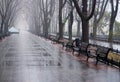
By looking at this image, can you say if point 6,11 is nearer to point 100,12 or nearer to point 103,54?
point 100,12

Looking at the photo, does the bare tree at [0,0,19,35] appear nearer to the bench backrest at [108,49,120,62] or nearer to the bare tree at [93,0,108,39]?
the bare tree at [93,0,108,39]

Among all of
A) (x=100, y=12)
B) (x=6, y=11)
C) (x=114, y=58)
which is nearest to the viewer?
(x=114, y=58)

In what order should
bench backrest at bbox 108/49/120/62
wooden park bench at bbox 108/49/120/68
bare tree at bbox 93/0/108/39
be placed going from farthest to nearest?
bare tree at bbox 93/0/108/39 → bench backrest at bbox 108/49/120/62 → wooden park bench at bbox 108/49/120/68

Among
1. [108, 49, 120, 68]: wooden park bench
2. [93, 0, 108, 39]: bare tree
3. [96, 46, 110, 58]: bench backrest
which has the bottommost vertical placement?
[108, 49, 120, 68]: wooden park bench

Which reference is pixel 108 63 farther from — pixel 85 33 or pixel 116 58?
pixel 85 33

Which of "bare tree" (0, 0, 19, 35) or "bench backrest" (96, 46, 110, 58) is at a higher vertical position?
"bare tree" (0, 0, 19, 35)

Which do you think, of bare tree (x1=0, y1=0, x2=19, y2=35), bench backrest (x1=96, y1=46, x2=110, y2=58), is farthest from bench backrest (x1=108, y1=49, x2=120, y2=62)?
bare tree (x1=0, y1=0, x2=19, y2=35)

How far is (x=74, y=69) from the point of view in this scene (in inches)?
738

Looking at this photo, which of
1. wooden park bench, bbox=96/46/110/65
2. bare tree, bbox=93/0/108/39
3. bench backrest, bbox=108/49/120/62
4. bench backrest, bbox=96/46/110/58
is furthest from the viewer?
bare tree, bbox=93/0/108/39

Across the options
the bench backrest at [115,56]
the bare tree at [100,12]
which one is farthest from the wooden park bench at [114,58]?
the bare tree at [100,12]

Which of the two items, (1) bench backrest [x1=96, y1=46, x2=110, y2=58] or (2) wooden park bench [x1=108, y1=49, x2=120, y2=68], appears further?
(1) bench backrest [x1=96, y1=46, x2=110, y2=58]

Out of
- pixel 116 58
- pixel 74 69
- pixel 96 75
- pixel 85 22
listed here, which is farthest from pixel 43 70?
pixel 85 22

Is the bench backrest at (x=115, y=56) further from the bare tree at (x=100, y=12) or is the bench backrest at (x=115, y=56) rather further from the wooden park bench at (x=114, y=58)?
the bare tree at (x=100, y=12)

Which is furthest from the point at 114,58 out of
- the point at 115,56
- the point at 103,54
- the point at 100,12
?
the point at 100,12
